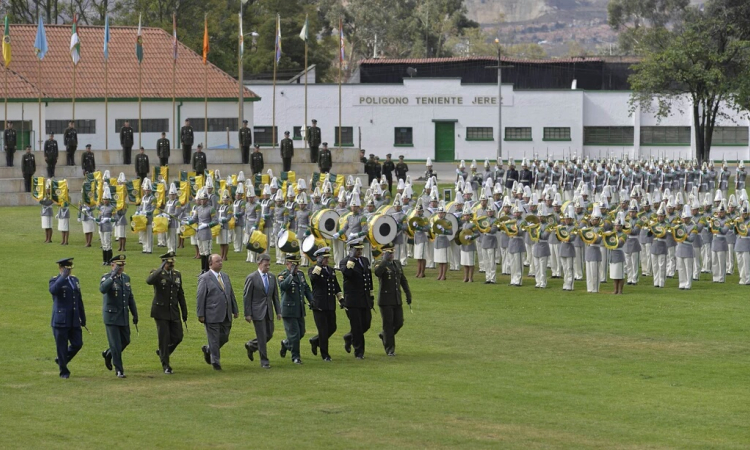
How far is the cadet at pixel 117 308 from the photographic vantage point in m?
16.3

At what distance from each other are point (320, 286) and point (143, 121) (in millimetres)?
40428

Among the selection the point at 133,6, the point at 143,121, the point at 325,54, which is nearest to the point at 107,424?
the point at 143,121

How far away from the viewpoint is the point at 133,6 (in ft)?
245

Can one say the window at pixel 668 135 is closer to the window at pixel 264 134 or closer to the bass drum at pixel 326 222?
the window at pixel 264 134

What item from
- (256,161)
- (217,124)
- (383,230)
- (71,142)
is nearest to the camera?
(383,230)

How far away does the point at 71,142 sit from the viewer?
44.6 metres

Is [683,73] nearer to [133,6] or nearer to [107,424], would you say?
[133,6]

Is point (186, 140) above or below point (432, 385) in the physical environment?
above

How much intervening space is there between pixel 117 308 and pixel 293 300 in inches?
91.7

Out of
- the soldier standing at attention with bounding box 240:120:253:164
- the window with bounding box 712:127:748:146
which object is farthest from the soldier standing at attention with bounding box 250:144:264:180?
the window with bounding box 712:127:748:146

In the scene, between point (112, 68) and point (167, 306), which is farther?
point (112, 68)

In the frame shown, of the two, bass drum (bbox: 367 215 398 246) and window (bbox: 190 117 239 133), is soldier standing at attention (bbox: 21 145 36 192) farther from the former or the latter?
bass drum (bbox: 367 215 398 246)

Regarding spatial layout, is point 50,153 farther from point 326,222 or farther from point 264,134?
point 264,134

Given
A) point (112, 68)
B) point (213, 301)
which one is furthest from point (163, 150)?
point (213, 301)
